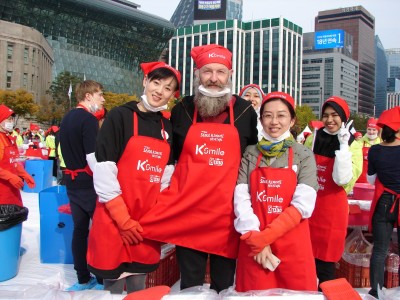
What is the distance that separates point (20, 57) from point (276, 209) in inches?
2287

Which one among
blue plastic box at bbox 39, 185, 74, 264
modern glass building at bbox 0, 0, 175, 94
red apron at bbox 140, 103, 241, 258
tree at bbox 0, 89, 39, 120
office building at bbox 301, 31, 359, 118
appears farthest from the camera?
office building at bbox 301, 31, 359, 118

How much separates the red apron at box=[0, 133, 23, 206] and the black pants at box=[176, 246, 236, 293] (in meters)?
2.66

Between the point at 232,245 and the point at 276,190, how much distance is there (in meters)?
0.43

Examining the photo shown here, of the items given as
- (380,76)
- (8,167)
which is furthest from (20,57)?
(380,76)

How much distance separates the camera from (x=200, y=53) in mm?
2523

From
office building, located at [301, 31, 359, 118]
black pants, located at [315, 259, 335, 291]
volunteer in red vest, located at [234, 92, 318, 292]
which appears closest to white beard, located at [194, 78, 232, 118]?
volunteer in red vest, located at [234, 92, 318, 292]

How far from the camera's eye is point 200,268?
7.90 ft

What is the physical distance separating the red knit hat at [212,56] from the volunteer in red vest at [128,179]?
0.21 meters

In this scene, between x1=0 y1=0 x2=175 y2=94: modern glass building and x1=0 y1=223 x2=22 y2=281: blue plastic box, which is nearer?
x1=0 y1=223 x2=22 y2=281: blue plastic box

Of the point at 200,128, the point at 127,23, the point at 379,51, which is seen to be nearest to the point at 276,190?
the point at 200,128

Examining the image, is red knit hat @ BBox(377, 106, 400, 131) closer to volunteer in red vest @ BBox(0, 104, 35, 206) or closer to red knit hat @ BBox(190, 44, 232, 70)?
red knit hat @ BBox(190, 44, 232, 70)

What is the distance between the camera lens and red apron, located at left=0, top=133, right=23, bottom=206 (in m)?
4.23

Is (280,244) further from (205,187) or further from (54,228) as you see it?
(54,228)

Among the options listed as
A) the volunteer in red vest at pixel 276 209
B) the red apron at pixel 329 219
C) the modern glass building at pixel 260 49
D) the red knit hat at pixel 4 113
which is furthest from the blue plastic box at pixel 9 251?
the modern glass building at pixel 260 49
